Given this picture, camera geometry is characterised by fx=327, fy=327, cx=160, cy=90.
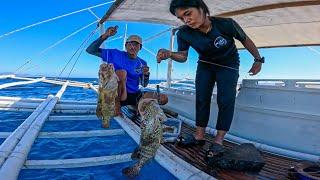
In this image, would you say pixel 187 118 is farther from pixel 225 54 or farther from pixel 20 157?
pixel 20 157

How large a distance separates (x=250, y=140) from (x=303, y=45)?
4.74 metres

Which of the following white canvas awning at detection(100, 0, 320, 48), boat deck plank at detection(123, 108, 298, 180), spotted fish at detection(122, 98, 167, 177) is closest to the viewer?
spotted fish at detection(122, 98, 167, 177)

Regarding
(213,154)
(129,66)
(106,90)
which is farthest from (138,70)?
(213,154)

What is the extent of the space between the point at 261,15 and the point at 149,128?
529 cm

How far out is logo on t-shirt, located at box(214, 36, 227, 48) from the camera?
4.43m

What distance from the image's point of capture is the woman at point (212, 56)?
4105 mm

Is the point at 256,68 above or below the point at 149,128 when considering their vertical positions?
above

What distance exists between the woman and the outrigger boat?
499mm

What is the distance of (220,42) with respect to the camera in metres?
4.45

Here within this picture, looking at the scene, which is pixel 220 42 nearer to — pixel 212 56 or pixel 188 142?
pixel 212 56

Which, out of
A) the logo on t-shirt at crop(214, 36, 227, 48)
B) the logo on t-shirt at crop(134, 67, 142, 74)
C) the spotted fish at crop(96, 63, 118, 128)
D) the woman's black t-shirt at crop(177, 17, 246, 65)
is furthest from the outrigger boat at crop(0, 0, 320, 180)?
the logo on t-shirt at crop(214, 36, 227, 48)

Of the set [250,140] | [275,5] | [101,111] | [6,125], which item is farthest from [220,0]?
[6,125]

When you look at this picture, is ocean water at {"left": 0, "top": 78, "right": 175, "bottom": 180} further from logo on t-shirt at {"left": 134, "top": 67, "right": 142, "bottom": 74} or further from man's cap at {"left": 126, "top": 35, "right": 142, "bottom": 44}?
man's cap at {"left": 126, "top": 35, "right": 142, "bottom": 44}

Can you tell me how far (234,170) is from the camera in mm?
3971
